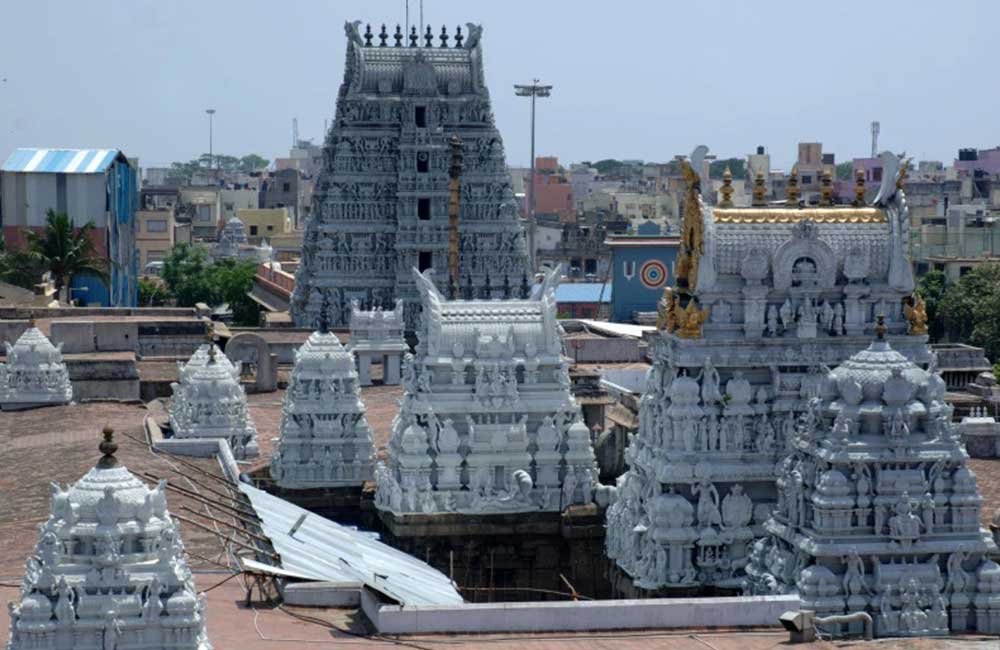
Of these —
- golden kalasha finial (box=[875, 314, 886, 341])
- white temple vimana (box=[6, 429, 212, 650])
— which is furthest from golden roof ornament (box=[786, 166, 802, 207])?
white temple vimana (box=[6, 429, 212, 650])

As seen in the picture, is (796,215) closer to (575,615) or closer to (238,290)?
(575,615)

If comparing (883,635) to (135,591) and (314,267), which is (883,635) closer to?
(135,591)

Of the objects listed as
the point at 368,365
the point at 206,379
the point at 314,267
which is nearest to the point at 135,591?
the point at 206,379

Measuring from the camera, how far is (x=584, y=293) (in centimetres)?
14762

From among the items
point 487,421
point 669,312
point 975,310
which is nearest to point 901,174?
point 669,312

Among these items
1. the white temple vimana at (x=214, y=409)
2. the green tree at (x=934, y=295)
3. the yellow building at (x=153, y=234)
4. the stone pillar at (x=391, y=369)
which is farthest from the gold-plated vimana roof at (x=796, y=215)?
the yellow building at (x=153, y=234)

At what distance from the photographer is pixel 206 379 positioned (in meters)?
62.8

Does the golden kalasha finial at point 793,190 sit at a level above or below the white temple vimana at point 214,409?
above

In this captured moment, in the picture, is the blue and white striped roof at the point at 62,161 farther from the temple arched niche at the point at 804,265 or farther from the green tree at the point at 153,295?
the temple arched niche at the point at 804,265

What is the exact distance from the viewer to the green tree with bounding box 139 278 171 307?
141875mm

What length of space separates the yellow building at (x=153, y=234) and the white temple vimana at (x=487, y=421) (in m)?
129

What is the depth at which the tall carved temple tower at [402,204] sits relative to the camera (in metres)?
95.7

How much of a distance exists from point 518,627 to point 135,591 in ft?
27.1

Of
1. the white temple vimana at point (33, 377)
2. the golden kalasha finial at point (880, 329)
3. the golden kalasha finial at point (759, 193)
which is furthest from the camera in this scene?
the white temple vimana at point (33, 377)
